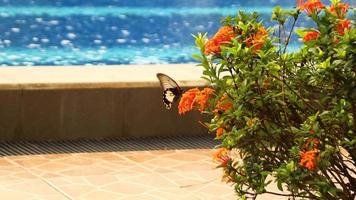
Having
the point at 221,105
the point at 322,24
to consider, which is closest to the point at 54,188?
the point at 221,105

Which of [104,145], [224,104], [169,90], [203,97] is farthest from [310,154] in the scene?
[104,145]

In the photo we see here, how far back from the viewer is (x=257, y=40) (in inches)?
179

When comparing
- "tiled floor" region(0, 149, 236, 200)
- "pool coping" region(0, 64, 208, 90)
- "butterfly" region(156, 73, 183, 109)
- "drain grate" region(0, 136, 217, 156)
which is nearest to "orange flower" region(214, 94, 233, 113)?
"butterfly" region(156, 73, 183, 109)

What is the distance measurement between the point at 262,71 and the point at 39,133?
4107mm

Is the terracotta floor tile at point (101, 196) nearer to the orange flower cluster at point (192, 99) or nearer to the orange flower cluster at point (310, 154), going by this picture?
the orange flower cluster at point (192, 99)

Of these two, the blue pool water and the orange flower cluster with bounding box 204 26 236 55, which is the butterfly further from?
the blue pool water

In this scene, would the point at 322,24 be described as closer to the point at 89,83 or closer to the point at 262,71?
the point at 262,71

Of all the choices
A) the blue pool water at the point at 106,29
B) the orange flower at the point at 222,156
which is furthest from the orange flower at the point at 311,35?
the blue pool water at the point at 106,29

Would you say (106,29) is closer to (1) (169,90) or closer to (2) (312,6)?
(1) (169,90)

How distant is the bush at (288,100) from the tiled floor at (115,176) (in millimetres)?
2020

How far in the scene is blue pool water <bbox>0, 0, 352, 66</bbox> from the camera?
19281 mm

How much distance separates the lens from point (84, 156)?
7711 mm

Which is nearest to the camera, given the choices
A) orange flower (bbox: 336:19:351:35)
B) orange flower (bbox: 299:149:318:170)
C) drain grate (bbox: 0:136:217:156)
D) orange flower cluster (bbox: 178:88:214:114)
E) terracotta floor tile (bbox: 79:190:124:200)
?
orange flower (bbox: 299:149:318:170)

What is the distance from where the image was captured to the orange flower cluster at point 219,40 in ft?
15.1
